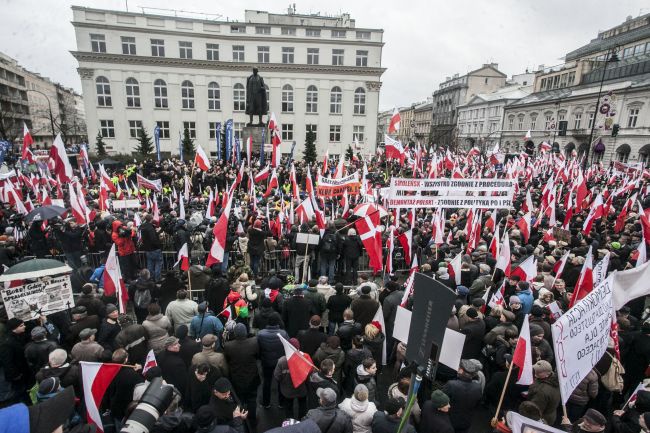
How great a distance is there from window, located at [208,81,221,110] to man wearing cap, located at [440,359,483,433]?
1711 inches

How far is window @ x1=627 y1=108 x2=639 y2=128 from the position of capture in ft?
133

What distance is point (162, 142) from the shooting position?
4222cm

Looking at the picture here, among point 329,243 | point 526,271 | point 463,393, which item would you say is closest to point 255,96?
point 329,243

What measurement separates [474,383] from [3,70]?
86183 mm

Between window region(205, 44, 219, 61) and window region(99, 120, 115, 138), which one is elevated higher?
window region(205, 44, 219, 61)

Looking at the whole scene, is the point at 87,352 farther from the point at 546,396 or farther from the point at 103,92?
the point at 103,92

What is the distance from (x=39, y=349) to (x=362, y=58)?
45.0m

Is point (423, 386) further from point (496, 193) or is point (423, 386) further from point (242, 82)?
point (242, 82)

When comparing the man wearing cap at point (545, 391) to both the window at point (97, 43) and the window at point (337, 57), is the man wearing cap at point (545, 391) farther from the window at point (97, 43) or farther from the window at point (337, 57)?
the window at point (97, 43)

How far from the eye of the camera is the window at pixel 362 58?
43.7 metres

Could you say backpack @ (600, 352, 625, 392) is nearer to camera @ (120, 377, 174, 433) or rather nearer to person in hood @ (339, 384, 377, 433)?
person in hood @ (339, 384, 377, 433)

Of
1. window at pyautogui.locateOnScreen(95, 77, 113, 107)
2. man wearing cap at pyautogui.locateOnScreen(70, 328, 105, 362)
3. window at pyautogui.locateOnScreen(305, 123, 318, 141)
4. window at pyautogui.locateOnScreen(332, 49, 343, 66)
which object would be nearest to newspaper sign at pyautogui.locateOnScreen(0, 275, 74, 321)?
man wearing cap at pyautogui.locateOnScreen(70, 328, 105, 362)

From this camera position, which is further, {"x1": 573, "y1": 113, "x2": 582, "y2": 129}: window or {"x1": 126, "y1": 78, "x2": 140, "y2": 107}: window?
{"x1": 573, "y1": 113, "x2": 582, "y2": 129}: window

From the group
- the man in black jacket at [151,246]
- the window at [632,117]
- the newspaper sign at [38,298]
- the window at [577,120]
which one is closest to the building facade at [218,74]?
the window at [577,120]
